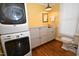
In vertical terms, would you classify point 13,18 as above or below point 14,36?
above

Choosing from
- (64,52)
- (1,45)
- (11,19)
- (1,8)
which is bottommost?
(64,52)

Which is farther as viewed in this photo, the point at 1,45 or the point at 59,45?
the point at 59,45

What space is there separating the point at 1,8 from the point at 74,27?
0.84m

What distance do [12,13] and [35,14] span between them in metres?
0.26

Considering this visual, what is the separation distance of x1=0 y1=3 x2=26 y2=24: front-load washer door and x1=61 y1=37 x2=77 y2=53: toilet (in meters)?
0.56

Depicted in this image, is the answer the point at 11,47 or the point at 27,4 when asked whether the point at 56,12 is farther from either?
the point at 11,47

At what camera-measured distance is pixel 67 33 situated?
1013mm

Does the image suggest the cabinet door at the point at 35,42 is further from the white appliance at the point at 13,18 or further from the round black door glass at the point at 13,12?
the round black door glass at the point at 13,12

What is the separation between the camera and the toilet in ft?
3.28

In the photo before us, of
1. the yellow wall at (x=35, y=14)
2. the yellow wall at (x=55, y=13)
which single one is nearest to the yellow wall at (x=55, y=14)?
the yellow wall at (x=55, y=13)

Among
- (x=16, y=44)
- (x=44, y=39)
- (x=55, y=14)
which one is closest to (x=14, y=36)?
(x=16, y=44)

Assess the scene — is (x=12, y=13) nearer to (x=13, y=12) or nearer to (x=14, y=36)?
(x=13, y=12)

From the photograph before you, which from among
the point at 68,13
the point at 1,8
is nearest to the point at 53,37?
the point at 68,13

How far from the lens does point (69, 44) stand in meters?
1.02
